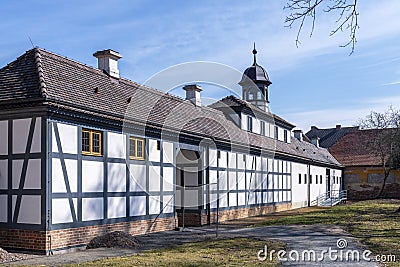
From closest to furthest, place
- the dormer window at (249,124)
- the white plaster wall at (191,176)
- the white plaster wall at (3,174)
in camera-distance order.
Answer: the white plaster wall at (3,174) → the white plaster wall at (191,176) → the dormer window at (249,124)

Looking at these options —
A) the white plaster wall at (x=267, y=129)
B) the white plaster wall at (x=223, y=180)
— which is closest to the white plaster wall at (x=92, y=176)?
the white plaster wall at (x=223, y=180)

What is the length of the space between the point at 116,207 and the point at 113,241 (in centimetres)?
171

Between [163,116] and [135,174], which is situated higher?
[163,116]

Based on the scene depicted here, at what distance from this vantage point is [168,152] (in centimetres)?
1822

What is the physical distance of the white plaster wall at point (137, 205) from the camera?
16031 millimetres

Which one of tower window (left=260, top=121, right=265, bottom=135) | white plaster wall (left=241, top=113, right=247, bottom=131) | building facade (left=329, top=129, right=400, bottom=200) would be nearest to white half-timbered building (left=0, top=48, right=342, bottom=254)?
white plaster wall (left=241, top=113, right=247, bottom=131)

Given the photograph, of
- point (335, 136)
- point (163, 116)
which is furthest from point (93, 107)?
point (335, 136)

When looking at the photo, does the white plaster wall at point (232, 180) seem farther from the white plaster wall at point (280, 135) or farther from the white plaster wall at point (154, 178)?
the white plaster wall at point (280, 135)

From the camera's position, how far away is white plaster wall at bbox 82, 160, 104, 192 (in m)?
13.8

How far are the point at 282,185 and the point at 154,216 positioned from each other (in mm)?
15894

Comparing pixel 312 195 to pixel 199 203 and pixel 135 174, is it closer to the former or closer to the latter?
pixel 199 203

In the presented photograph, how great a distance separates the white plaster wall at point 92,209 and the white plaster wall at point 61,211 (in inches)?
21.2

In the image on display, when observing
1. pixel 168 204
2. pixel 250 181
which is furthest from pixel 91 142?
pixel 250 181

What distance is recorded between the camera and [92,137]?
14.3 metres
